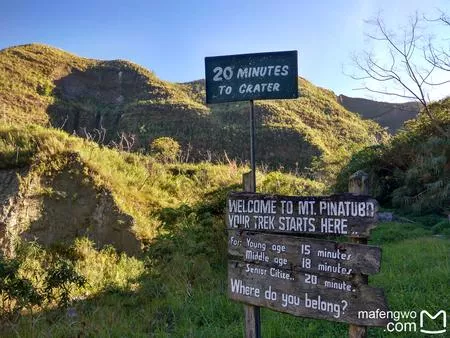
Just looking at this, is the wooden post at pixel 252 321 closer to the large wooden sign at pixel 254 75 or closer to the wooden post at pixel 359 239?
the wooden post at pixel 359 239

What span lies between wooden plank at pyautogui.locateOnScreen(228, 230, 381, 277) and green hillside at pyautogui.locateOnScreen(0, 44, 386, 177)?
24.0 meters

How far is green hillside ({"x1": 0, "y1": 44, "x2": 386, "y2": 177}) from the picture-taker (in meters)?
31.9

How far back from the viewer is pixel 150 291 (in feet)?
20.1

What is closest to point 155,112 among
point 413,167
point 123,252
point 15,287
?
point 413,167

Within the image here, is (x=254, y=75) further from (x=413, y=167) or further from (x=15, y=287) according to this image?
(x=413, y=167)

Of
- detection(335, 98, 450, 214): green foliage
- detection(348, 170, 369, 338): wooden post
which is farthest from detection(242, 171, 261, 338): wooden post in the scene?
detection(335, 98, 450, 214): green foliage

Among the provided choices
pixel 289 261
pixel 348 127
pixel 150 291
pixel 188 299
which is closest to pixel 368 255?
pixel 289 261

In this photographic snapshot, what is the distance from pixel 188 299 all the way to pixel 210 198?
9.61 ft

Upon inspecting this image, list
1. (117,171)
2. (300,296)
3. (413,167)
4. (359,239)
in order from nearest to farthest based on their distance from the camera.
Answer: (359,239)
(300,296)
(117,171)
(413,167)

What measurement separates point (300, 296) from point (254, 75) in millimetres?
2382

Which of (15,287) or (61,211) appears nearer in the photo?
(15,287)

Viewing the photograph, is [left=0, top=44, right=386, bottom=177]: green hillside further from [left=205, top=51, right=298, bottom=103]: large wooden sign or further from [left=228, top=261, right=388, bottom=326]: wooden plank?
[left=228, top=261, right=388, bottom=326]: wooden plank

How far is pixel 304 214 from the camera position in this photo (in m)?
A: 2.87

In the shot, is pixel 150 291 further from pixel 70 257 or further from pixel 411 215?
pixel 411 215
